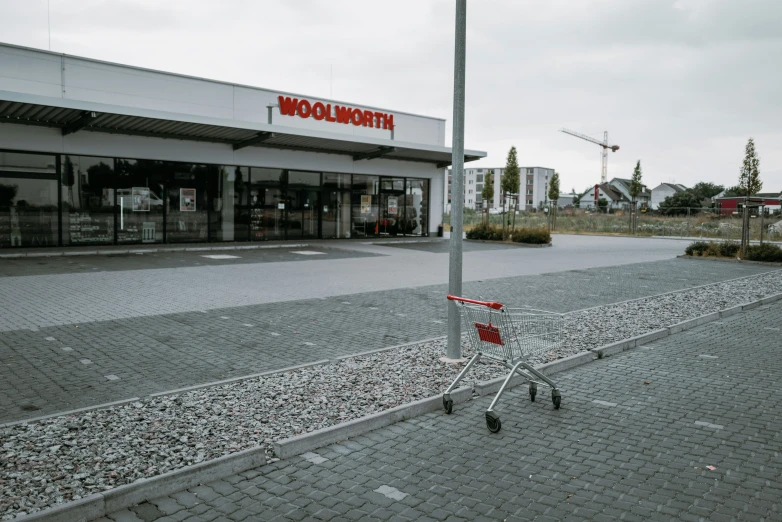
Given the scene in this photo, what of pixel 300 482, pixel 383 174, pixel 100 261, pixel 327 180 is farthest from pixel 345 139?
pixel 300 482

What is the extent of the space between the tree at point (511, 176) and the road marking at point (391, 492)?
118 feet

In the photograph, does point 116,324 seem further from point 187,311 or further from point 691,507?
point 691,507

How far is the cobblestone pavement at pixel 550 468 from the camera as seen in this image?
12.8 ft

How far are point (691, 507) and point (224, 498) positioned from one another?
3067mm

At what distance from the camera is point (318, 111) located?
2597cm

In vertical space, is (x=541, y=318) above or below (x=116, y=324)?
above

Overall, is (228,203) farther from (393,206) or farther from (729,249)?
(729,249)

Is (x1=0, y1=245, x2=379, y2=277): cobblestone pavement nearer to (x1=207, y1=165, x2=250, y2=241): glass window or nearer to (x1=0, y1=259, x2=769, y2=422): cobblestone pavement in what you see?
(x1=207, y1=165, x2=250, y2=241): glass window

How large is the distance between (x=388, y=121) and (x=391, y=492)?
84.6 ft

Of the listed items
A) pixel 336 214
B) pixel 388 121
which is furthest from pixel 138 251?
pixel 388 121

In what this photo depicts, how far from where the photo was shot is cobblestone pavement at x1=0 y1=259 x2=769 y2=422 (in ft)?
19.9

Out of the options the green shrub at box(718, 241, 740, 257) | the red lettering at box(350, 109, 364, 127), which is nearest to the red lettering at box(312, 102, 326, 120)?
the red lettering at box(350, 109, 364, 127)

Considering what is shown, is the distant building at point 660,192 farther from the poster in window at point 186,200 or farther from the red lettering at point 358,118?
the poster in window at point 186,200

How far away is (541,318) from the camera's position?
5922mm
